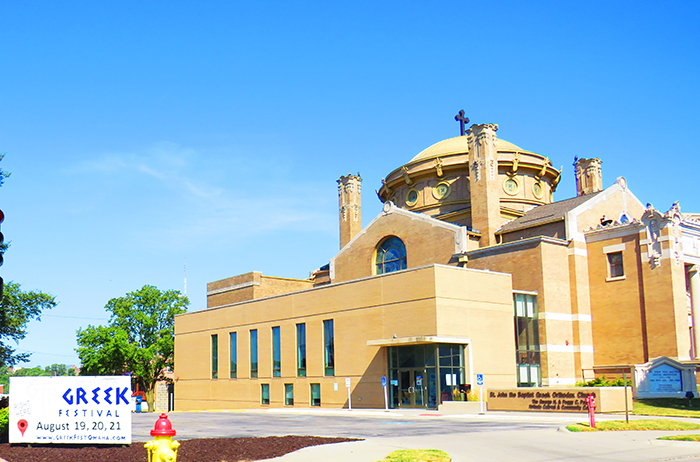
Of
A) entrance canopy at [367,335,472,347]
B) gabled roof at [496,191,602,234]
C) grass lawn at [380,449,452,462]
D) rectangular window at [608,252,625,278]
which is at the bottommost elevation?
grass lawn at [380,449,452,462]

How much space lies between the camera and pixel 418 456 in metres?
14.8

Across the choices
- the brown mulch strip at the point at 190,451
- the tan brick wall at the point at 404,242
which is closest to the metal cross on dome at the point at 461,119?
the tan brick wall at the point at 404,242

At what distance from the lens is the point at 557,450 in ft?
55.7

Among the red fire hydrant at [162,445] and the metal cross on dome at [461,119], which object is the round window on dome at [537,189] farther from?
the red fire hydrant at [162,445]

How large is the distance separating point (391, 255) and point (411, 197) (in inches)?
378

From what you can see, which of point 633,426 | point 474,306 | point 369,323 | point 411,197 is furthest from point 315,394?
point 633,426

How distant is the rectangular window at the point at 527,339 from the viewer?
140 feet

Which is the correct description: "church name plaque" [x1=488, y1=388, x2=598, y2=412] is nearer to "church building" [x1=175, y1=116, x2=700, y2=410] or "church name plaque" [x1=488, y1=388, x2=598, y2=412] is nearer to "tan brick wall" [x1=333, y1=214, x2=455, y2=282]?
"church building" [x1=175, y1=116, x2=700, y2=410]

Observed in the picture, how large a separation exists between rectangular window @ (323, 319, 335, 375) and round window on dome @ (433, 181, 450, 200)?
16.4 meters

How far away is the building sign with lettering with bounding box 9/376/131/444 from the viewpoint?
59.0 ft

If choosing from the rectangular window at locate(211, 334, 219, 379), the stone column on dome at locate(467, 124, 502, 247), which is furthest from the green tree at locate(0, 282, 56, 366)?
the stone column on dome at locate(467, 124, 502, 247)

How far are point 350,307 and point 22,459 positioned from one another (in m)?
28.5

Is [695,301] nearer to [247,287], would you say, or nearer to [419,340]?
[419,340]

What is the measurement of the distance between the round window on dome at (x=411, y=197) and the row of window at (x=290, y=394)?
18.9m
